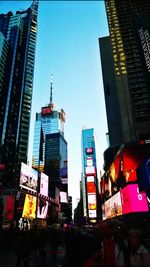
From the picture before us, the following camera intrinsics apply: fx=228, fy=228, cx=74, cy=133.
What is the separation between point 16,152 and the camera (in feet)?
421

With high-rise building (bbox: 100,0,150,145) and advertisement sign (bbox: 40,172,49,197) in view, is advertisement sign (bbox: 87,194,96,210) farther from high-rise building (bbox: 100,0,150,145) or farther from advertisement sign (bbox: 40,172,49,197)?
high-rise building (bbox: 100,0,150,145)

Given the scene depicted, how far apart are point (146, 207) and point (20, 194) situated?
2404cm

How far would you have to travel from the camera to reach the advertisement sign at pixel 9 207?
43.6 meters

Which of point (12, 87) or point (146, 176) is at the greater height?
point (12, 87)

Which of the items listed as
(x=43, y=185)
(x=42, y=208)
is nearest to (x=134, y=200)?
(x=42, y=208)

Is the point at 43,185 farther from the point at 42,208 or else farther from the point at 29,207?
the point at 29,207

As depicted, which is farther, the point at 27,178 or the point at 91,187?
the point at 91,187

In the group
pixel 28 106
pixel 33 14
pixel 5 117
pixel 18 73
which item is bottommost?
pixel 5 117

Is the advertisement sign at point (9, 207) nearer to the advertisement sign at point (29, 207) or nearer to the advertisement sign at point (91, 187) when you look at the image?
the advertisement sign at point (29, 207)

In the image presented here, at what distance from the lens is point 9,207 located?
44.4 meters

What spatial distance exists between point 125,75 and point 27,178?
6370 centimetres

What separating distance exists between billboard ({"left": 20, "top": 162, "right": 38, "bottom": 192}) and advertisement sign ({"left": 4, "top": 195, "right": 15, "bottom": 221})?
3.33 metres

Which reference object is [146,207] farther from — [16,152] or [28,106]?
[28,106]

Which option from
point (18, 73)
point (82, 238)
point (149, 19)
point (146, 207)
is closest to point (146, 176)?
point (146, 207)
